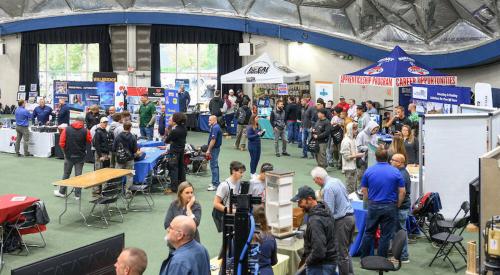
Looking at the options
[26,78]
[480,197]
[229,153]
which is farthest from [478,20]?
[26,78]

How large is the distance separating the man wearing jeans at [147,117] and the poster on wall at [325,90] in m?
5.82

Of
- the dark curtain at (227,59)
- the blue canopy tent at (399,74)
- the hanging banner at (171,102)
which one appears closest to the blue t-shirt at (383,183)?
the blue canopy tent at (399,74)

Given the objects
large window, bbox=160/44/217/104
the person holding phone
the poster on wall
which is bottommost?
the person holding phone

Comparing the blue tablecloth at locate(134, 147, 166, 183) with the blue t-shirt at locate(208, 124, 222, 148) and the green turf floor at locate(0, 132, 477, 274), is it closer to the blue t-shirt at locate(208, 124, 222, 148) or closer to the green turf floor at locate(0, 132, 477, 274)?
the green turf floor at locate(0, 132, 477, 274)

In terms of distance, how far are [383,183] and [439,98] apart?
6.19 meters

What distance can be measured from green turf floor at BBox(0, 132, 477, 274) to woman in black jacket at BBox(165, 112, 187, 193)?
0.41m

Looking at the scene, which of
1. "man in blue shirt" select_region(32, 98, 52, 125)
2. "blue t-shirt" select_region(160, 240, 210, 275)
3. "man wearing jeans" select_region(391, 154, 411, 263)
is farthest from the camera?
"man in blue shirt" select_region(32, 98, 52, 125)

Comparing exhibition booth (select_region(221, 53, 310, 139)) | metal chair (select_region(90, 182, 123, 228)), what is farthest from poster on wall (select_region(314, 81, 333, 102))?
metal chair (select_region(90, 182, 123, 228))

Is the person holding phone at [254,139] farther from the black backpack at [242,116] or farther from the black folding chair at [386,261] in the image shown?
the black folding chair at [386,261]

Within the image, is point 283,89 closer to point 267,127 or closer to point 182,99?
point 267,127

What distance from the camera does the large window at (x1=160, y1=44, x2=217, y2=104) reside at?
988 inches

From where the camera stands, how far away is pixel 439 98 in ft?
43.2

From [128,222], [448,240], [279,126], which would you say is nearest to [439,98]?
[279,126]

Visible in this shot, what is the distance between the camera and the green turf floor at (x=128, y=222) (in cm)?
830
